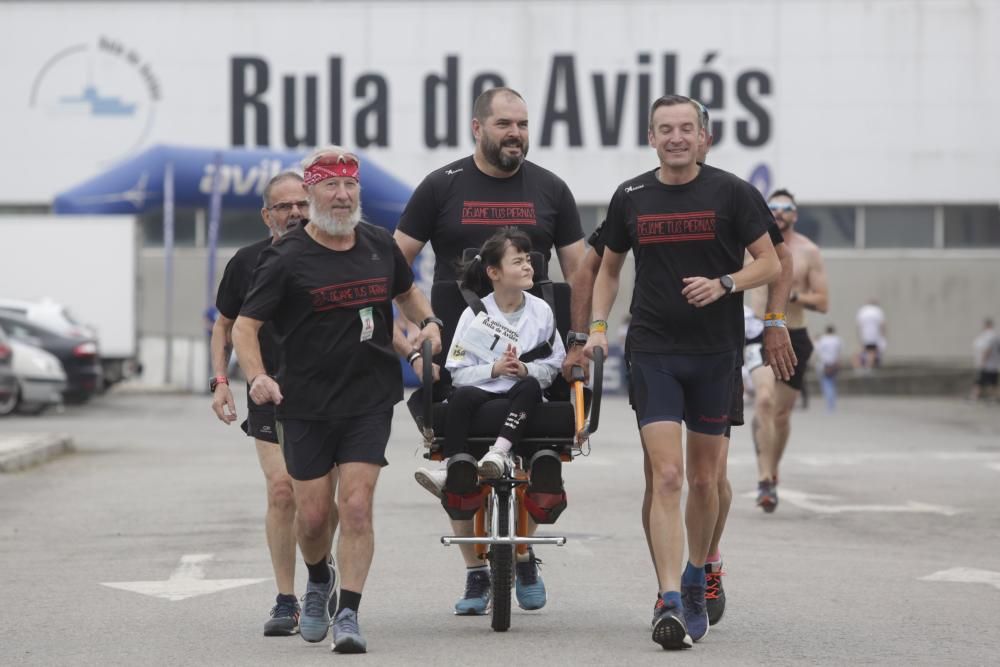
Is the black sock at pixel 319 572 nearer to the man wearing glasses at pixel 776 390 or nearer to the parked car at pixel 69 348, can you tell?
the man wearing glasses at pixel 776 390

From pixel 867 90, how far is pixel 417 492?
104ft

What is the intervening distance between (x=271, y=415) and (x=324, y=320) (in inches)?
32.5

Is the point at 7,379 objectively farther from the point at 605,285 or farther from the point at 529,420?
the point at 529,420

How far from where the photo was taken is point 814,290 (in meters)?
14.0

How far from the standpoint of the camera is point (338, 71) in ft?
149

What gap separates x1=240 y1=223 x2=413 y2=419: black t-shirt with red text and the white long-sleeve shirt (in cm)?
46

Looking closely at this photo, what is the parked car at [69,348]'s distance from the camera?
1177 inches

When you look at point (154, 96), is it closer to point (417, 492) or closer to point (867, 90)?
point (867, 90)

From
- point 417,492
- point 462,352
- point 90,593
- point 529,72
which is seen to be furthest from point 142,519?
point 529,72

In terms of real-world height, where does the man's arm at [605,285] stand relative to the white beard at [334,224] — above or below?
below

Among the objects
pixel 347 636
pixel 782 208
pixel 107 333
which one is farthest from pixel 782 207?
pixel 107 333

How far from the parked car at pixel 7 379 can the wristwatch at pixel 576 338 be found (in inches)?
773

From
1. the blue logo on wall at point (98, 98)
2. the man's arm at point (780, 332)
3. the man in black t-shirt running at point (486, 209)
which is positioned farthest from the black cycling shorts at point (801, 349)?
the blue logo on wall at point (98, 98)

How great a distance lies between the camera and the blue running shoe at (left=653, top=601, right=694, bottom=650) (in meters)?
7.56
